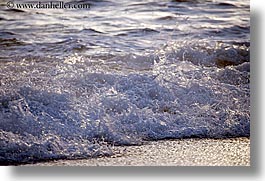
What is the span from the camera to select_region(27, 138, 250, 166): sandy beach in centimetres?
329

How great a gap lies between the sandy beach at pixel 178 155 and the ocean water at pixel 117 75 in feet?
0.10

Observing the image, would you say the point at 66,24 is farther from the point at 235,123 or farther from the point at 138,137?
the point at 235,123

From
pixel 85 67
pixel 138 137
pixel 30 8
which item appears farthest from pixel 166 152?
pixel 30 8

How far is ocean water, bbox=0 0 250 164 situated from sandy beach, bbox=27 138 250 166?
3cm

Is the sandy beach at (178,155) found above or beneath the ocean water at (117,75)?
beneath

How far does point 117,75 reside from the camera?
3334 millimetres

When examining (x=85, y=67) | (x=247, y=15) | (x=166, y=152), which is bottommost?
(x=166, y=152)

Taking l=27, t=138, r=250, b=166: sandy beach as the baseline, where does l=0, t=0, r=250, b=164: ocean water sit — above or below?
above

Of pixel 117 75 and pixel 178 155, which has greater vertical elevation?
pixel 117 75

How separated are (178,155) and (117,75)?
43 cm

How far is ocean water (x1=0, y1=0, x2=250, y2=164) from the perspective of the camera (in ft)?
10.9

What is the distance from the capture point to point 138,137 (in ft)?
10.9

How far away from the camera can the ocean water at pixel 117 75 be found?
331 centimetres

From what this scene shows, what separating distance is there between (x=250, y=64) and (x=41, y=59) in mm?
893
